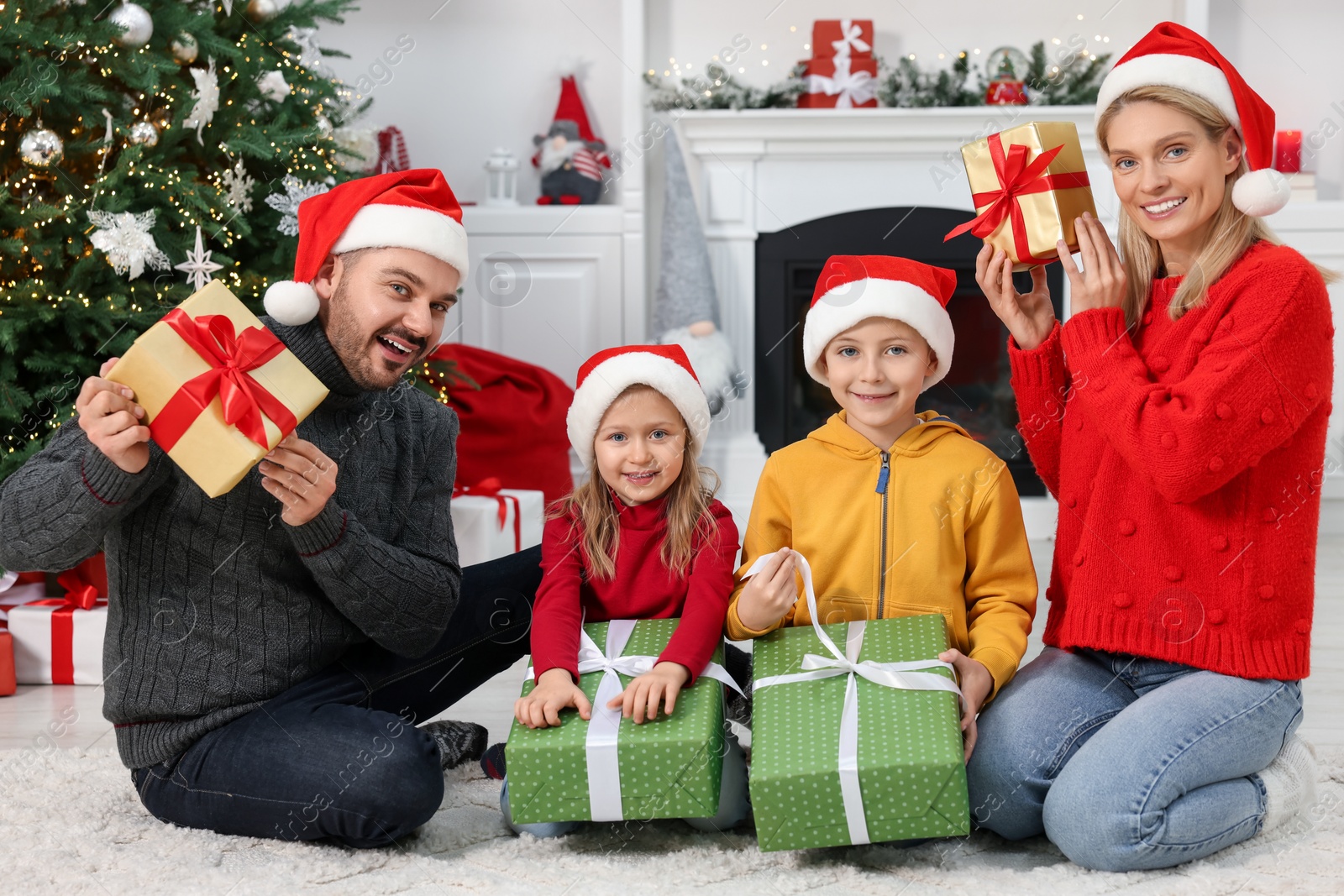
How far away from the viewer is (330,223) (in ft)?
5.26

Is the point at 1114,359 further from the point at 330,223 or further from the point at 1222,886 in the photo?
the point at 330,223

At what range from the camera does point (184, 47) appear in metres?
2.53

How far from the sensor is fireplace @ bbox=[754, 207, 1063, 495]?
13.3 feet

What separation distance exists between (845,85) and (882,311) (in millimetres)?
2546

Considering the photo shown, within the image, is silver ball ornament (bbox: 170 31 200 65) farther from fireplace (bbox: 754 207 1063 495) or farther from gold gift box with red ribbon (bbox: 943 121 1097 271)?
fireplace (bbox: 754 207 1063 495)

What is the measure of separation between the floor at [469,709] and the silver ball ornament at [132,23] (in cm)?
129

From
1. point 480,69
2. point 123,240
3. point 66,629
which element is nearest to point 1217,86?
point 123,240

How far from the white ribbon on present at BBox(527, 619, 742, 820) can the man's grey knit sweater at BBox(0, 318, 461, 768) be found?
9.9 inches

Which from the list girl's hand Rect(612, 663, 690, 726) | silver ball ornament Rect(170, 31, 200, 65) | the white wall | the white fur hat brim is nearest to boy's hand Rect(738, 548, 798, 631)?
girl's hand Rect(612, 663, 690, 726)

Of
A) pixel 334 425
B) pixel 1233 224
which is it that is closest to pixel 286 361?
pixel 334 425

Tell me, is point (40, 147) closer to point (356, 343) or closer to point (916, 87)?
point (356, 343)

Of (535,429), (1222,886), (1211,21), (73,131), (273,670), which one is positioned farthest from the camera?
(1211,21)

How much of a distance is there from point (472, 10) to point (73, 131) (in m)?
2.07

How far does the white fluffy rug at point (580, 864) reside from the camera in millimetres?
1369
